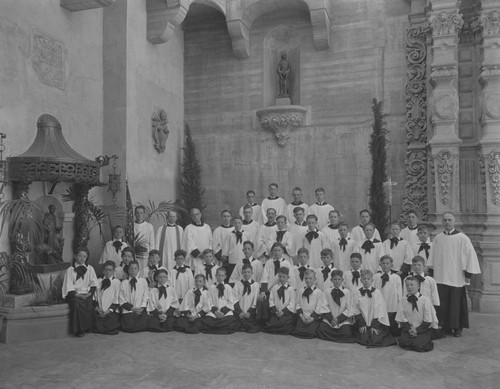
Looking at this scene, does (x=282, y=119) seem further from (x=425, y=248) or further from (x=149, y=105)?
(x=425, y=248)

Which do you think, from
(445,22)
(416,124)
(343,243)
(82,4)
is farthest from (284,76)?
(343,243)

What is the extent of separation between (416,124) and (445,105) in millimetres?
1152

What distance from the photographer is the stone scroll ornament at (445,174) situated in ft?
34.4

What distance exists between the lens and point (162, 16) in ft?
37.7

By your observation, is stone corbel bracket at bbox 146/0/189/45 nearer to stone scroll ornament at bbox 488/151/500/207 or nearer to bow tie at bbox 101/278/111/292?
bow tie at bbox 101/278/111/292

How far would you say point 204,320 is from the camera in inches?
321

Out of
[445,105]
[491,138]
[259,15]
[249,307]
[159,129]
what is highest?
[259,15]

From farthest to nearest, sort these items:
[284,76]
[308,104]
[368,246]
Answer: [284,76]
[308,104]
[368,246]

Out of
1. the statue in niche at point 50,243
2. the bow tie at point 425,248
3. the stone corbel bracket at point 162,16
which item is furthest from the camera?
the stone corbel bracket at point 162,16

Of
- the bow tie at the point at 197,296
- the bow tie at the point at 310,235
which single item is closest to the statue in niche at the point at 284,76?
the bow tie at the point at 310,235

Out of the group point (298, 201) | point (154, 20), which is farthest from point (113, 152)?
point (298, 201)

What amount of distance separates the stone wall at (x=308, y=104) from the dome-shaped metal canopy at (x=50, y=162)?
4.79m

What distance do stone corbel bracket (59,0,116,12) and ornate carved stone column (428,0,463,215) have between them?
21.2ft

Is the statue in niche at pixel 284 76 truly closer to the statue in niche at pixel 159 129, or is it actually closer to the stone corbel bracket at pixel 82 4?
the statue in niche at pixel 159 129
